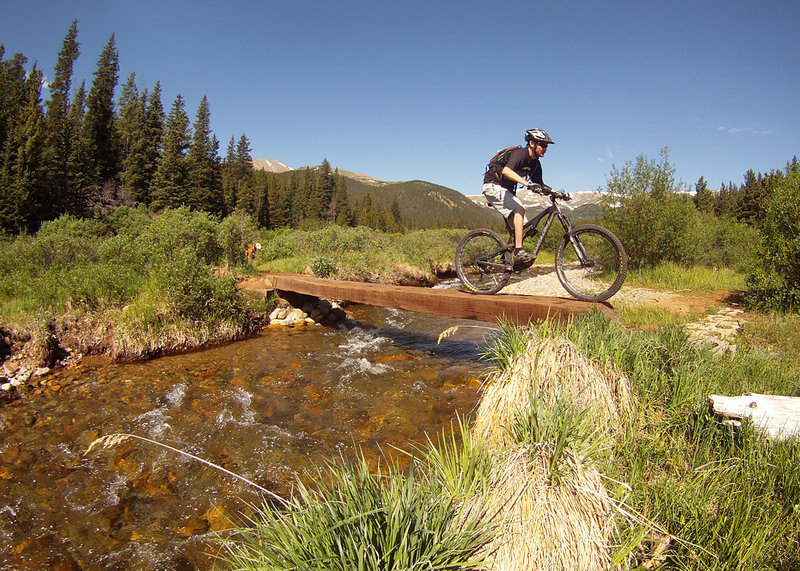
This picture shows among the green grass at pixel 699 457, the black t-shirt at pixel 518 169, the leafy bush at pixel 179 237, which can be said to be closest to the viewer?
the green grass at pixel 699 457

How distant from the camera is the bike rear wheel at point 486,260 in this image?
6828 mm

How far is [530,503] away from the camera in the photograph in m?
2.39

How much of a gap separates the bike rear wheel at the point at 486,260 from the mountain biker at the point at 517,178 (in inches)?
12.3

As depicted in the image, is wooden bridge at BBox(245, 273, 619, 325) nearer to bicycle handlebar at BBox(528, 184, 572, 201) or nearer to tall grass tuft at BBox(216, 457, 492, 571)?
bicycle handlebar at BBox(528, 184, 572, 201)

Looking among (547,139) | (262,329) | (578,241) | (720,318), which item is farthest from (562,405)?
(262,329)

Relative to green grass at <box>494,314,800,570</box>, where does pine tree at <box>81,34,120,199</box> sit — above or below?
above

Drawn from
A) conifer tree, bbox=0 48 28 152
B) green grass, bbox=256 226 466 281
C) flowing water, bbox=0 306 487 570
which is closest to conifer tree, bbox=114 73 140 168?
conifer tree, bbox=0 48 28 152

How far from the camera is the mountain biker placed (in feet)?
20.4

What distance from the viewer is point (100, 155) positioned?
190ft

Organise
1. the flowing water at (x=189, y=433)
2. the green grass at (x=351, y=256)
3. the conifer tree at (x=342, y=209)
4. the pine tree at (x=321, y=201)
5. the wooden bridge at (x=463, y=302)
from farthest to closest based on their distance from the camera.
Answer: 1. the pine tree at (x=321, y=201)
2. the conifer tree at (x=342, y=209)
3. the green grass at (x=351, y=256)
4. the wooden bridge at (x=463, y=302)
5. the flowing water at (x=189, y=433)

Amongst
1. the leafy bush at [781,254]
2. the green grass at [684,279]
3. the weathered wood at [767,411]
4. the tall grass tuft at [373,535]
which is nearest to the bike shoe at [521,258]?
the weathered wood at [767,411]

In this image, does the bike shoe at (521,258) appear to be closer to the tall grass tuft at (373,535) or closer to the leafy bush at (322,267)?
the tall grass tuft at (373,535)

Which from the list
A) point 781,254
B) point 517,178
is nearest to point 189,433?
point 517,178

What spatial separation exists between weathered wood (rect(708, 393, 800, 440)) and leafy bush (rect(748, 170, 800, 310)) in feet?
20.7
